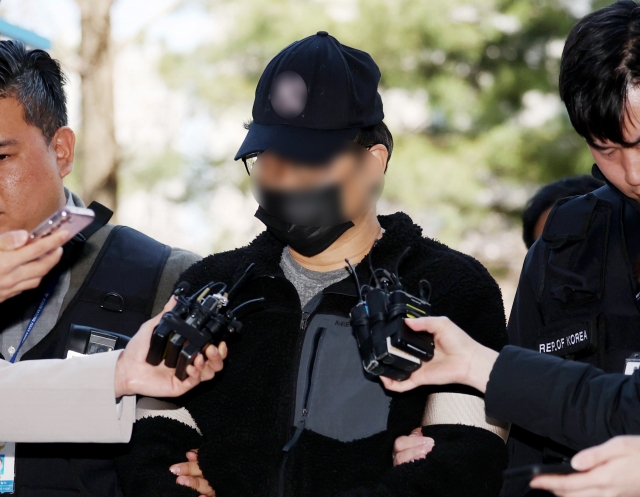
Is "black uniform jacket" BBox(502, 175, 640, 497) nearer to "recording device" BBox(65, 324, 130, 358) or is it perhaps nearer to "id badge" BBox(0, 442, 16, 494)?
"recording device" BBox(65, 324, 130, 358)

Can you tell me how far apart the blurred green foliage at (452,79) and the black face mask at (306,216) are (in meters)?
9.30

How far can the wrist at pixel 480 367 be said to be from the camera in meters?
2.42

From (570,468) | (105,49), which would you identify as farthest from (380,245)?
(105,49)

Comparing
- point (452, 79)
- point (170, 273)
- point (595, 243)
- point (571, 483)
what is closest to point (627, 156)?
point (595, 243)

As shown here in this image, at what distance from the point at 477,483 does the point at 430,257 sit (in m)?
0.73

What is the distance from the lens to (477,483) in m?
2.48

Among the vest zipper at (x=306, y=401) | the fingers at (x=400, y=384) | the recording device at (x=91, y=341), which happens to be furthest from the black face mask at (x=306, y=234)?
the recording device at (x=91, y=341)

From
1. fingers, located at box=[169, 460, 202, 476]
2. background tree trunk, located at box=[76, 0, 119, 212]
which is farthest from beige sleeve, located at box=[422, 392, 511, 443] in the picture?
background tree trunk, located at box=[76, 0, 119, 212]

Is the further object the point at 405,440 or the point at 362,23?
the point at 362,23

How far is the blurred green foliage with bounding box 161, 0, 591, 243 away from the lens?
12117mm

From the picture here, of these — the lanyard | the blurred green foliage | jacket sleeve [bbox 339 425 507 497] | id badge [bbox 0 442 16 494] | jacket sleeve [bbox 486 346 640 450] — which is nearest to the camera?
jacket sleeve [bbox 486 346 640 450]

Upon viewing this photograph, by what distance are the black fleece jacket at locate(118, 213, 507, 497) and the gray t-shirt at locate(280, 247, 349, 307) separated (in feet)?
0.27

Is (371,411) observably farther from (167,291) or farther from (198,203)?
(198,203)

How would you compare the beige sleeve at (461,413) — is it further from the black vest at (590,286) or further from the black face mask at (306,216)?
the black face mask at (306,216)
